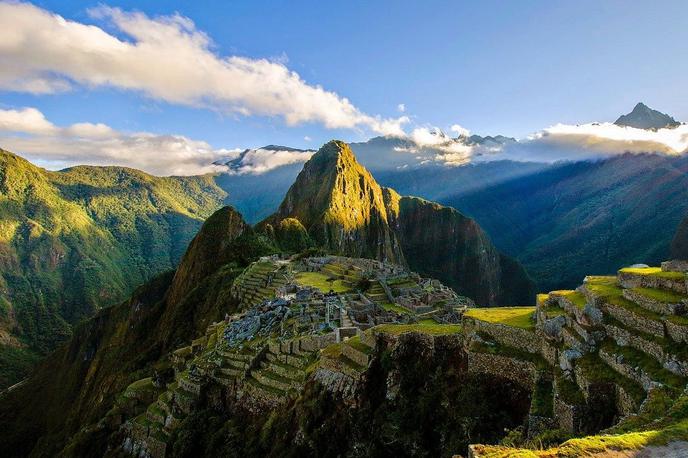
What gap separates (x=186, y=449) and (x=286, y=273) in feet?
172

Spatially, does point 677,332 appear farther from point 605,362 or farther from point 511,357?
point 511,357

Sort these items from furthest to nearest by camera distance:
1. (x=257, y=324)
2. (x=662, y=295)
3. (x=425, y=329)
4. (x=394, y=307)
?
(x=394, y=307) → (x=257, y=324) → (x=425, y=329) → (x=662, y=295)

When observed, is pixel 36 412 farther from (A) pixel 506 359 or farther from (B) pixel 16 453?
(A) pixel 506 359

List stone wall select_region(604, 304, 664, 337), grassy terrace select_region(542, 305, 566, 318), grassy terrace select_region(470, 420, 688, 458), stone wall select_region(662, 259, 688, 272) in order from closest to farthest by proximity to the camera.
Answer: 1. grassy terrace select_region(470, 420, 688, 458)
2. stone wall select_region(604, 304, 664, 337)
3. stone wall select_region(662, 259, 688, 272)
4. grassy terrace select_region(542, 305, 566, 318)

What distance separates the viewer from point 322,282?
233 ft

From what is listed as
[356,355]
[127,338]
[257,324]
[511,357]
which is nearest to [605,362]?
[511,357]

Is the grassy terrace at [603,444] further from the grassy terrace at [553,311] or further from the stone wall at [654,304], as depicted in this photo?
the grassy terrace at [553,311]

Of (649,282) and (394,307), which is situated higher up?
(649,282)

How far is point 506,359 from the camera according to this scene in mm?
18953

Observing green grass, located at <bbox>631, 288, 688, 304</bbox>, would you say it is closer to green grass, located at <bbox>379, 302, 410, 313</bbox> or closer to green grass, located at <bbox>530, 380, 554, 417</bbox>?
green grass, located at <bbox>530, 380, 554, 417</bbox>

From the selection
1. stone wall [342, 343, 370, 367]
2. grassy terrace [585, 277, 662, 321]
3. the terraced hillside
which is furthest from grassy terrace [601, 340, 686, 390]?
stone wall [342, 343, 370, 367]

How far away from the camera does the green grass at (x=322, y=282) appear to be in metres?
63.3

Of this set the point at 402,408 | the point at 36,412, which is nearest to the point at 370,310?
the point at 402,408

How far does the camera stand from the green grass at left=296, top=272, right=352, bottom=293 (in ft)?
208
